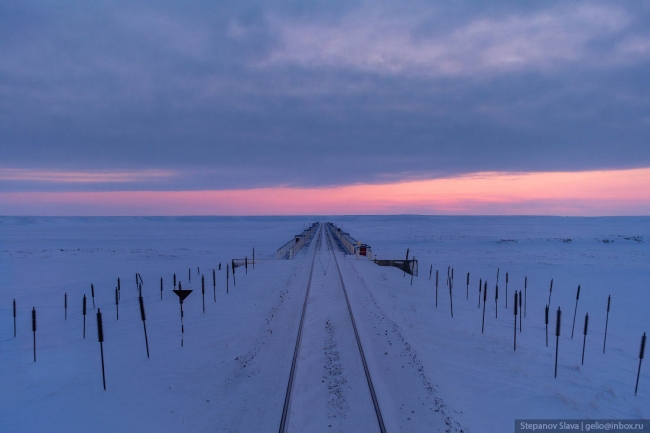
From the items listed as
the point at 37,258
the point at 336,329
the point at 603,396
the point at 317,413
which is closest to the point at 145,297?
the point at 336,329

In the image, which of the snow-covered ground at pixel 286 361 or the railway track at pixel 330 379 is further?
the snow-covered ground at pixel 286 361

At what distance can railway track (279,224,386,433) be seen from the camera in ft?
25.8

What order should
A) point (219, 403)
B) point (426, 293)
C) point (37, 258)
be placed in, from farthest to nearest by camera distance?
point (37, 258), point (426, 293), point (219, 403)

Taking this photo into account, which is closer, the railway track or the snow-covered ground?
the railway track

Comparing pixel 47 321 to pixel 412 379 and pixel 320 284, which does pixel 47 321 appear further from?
pixel 412 379

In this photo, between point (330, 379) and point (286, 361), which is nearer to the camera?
point (330, 379)

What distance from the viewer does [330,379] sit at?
31.8 ft

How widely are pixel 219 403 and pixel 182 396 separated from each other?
→ 1080 millimetres

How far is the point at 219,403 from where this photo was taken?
892 centimetres

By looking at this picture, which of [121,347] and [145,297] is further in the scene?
[145,297]

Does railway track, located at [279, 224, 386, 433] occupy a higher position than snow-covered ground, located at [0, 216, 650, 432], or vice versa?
railway track, located at [279, 224, 386, 433]

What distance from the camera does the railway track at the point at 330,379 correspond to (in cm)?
787

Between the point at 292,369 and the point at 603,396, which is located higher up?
the point at 292,369

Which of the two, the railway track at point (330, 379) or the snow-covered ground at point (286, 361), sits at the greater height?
the railway track at point (330, 379)
